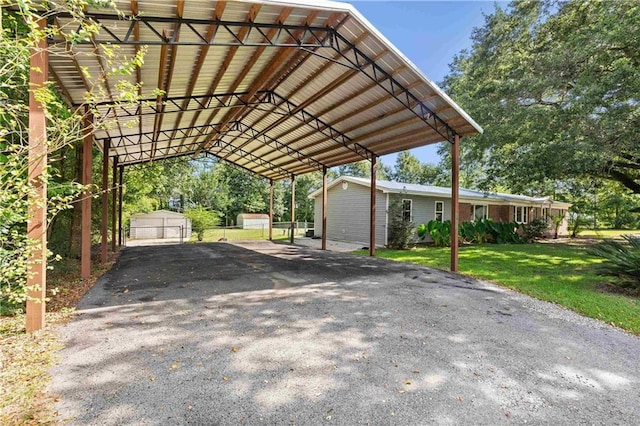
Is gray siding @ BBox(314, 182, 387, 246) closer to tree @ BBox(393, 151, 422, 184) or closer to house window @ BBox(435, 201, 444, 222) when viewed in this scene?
house window @ BBox(435, 201, 444, 222)

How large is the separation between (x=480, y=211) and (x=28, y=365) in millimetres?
19268

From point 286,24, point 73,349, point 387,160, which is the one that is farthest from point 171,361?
point 387,160

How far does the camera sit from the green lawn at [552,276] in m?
5.01

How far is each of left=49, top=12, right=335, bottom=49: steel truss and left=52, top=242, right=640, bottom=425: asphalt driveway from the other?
13.2ft

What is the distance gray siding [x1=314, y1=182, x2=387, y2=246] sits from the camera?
48.8 feet

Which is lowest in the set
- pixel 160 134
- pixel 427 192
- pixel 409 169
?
pixel 427 192

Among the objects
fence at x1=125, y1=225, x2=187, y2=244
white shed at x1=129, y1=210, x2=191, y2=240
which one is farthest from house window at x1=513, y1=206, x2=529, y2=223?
fence at x1=125, y1=225, x2=187, y2=244

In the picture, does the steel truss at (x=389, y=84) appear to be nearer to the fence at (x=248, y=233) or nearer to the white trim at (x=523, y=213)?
the fence at (x=248, y=233)

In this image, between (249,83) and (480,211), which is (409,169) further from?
(249,83)

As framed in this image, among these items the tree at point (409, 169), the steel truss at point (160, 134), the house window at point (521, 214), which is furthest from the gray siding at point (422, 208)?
the tree at point (409, 169)

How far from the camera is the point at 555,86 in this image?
10.0 m

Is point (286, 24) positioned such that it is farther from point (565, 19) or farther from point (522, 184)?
point (522, 184)

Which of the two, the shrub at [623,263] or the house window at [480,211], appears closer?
the shrub at [623,263]

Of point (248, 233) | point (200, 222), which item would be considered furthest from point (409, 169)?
point (200, 222)
